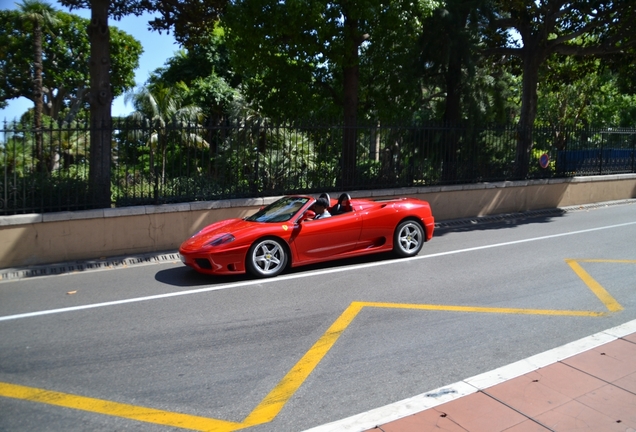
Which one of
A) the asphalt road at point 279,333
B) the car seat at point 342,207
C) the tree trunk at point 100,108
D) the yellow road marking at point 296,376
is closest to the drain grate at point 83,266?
the asphalt road at point 279,333

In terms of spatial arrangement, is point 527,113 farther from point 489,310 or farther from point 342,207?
point 489,310

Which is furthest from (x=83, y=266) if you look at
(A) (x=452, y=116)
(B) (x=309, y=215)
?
(A) (x=452, y=116)

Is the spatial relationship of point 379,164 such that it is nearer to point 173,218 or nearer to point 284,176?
point 284,176

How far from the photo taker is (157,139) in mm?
12312

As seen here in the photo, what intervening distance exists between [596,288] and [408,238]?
3.28m

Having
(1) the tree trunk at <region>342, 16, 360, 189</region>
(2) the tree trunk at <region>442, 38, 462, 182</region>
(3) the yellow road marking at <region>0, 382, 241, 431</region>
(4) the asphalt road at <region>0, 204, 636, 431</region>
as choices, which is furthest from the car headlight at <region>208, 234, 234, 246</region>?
(2) the tree trunk at <region>442, 38, 462, 182</region>

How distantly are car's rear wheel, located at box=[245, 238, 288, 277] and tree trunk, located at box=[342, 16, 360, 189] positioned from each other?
533 centimetres

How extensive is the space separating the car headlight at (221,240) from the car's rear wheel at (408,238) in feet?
9.79

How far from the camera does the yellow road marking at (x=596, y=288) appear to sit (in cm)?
743

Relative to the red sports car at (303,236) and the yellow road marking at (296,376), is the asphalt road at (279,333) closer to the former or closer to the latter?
the yellow road marking at (296,376)

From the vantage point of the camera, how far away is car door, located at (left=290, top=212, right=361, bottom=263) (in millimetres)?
9484

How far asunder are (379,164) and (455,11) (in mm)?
5364

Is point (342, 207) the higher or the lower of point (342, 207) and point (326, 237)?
the higher

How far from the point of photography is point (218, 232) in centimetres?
933
